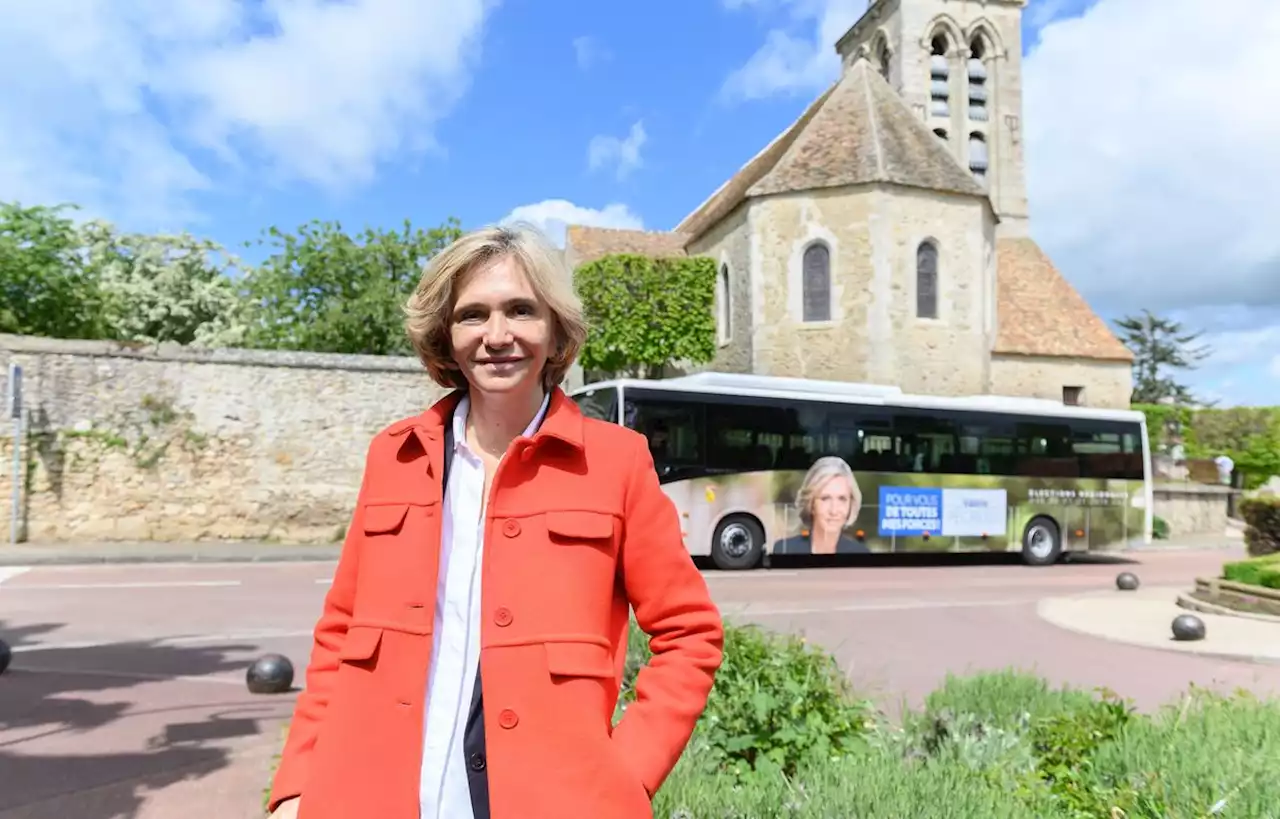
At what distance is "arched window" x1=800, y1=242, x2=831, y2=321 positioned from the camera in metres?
24.9

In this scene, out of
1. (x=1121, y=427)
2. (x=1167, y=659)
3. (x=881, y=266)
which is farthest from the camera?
(x=881, y=266)

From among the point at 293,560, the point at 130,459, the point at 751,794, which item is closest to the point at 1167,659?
the point at 751,794

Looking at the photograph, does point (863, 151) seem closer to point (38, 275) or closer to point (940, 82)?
point (940, 82)

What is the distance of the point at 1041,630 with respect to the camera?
29.8 ft

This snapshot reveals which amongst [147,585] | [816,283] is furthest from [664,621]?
[816,283]

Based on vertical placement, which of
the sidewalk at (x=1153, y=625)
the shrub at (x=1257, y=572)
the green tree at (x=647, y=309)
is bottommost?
the sidewalk at (x=1153, y=625)

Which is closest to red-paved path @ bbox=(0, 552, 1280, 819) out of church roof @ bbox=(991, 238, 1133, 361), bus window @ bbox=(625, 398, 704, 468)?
bus window @ bbox=(625, 398, 704, 468)

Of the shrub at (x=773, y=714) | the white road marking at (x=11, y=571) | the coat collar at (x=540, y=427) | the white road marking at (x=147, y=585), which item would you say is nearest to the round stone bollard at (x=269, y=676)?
the shrub at (x=773, y=714)

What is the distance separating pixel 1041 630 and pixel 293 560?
1161 centimetres

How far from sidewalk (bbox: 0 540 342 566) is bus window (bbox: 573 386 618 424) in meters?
5.27

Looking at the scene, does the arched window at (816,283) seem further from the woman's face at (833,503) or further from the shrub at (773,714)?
the shrub at (773,714)

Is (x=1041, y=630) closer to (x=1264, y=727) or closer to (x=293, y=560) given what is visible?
(x=1264, y=727)

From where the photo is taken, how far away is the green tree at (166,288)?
33.4m

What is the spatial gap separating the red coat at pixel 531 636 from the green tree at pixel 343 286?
73.6 ft
